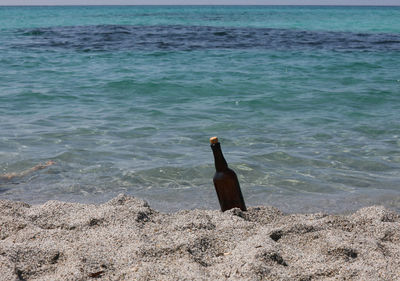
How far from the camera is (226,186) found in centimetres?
379

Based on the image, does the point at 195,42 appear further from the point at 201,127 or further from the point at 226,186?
the point at 226,186

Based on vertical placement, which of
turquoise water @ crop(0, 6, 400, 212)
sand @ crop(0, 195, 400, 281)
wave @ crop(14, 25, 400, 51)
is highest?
wave @ crop(14, 25, 400, 51)

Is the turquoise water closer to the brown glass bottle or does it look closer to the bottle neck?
the brown glass bottle

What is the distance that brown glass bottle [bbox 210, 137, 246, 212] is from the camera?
3682mm

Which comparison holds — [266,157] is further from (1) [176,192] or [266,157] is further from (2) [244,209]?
(2) [244,209]

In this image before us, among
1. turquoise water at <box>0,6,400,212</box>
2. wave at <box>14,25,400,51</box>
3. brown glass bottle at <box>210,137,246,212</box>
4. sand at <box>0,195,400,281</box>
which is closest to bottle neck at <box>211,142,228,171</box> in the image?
brown glass bottle at <box>210,137,246,212</box>

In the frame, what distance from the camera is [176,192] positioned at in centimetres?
494

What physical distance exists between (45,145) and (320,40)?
618 inches

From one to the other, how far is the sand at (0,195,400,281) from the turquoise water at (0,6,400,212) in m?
0.93

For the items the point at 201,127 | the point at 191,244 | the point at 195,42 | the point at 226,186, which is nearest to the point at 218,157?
the point at 226,186

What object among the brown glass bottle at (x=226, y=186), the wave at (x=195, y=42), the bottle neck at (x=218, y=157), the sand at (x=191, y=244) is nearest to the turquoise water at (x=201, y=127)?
the brown glass bottle at (x=226, y=186)

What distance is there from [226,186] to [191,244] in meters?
0.86

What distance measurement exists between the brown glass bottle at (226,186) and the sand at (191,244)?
14cm

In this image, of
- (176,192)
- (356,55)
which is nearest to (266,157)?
(176,192)
